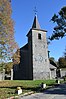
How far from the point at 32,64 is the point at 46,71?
4157 millimetres

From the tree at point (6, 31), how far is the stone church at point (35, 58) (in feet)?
71.0

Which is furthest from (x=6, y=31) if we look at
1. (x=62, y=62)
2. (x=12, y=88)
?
(x=62, y=62)

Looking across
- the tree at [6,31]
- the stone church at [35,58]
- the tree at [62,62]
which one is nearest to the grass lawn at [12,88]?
the tree at [6,31]

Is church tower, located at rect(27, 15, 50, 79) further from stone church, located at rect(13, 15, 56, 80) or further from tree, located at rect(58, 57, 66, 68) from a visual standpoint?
tree, located at rect(58, 57, 66, 68)

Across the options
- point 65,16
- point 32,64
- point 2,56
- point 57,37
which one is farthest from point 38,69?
point 2,56

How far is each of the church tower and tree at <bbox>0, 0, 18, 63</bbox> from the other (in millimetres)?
21430

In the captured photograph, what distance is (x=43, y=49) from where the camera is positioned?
4612 cm

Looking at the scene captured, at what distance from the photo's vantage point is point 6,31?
21484mm

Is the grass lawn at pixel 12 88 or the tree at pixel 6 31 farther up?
the tree at pixel 6 31

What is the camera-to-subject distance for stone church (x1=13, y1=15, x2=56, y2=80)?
4384cm

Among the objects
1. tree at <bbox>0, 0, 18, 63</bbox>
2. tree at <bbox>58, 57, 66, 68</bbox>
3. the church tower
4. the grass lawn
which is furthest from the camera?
tree at <bbox>58, 57, 66, 68</bbox>

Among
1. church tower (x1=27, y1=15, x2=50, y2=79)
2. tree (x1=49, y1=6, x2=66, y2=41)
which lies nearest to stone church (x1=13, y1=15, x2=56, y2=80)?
church tower (x1=27, y1=15, x2=50, y2=79)

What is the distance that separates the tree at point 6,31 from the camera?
69.7ft

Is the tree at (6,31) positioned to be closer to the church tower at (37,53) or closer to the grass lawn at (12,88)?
the grass lawn at (12,88)
